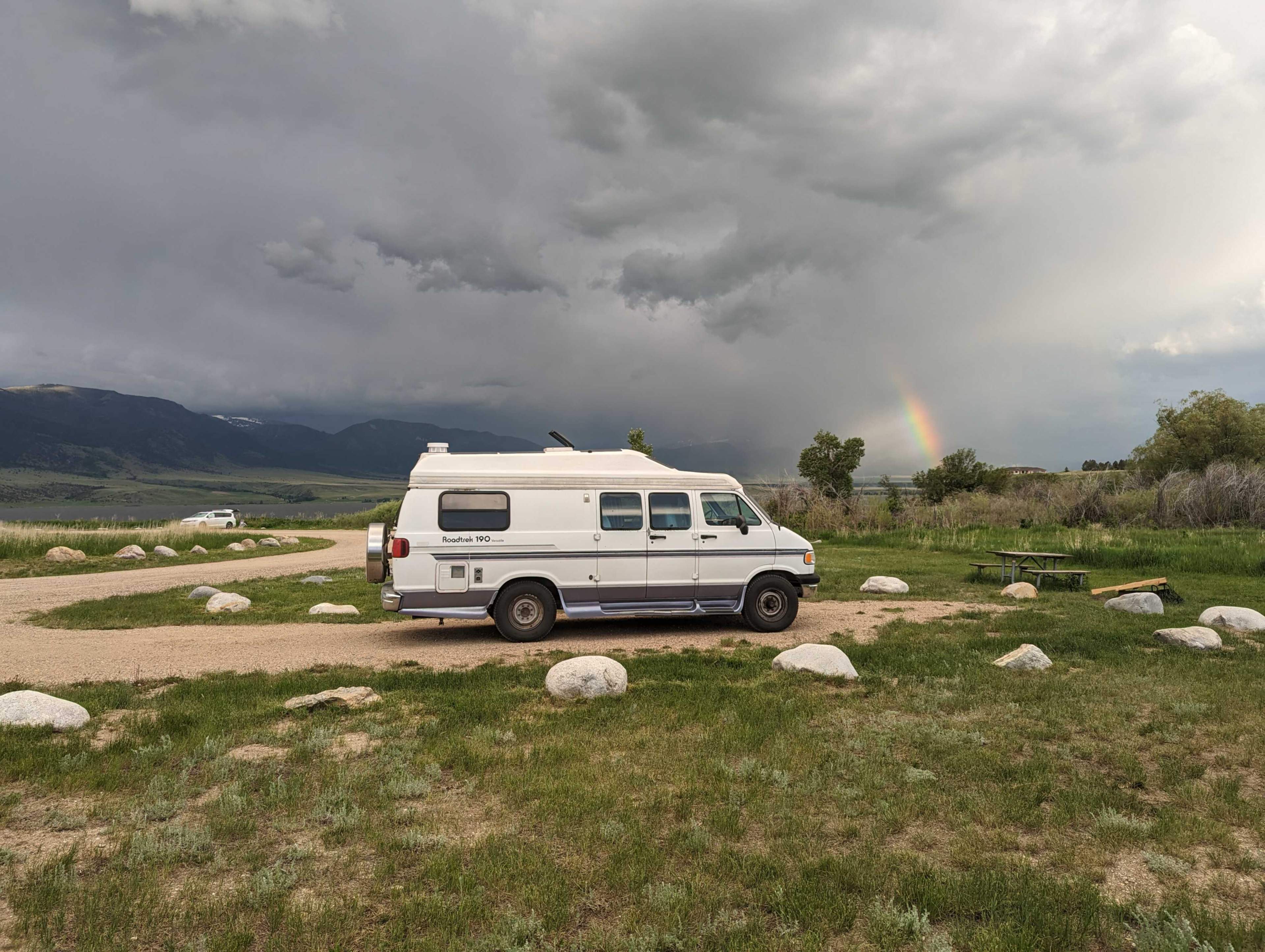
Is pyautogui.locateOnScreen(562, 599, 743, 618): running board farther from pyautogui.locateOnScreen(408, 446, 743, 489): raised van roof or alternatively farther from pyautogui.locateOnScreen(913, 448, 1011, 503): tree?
pyautogui.locateOnScreen(913, 448, 1011, 503): tree

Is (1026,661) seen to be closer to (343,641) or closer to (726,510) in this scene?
(726,510)

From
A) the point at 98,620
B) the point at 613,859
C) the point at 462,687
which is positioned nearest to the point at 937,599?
the point at 462,687

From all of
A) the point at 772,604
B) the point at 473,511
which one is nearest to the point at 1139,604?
the point at 772,604

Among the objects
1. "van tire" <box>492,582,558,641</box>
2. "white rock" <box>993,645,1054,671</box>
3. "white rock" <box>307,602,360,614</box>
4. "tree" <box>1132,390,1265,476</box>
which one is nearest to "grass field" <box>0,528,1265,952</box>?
"white rock" <box>993,645,1054,671</box>

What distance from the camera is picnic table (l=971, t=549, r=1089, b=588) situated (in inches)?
684

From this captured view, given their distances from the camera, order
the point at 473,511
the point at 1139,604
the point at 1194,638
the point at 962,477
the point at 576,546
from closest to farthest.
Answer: the point at 1194,638
the point at 473,511
the point at 576,546
the point at 1139,604
the point at 962,477

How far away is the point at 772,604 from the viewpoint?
12.6 m

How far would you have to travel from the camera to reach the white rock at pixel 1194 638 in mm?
10211

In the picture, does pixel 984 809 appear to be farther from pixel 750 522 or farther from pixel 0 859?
pixel 750 522

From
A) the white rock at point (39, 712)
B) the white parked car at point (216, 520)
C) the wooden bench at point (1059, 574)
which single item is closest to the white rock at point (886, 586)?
the wooden bench at point (1059, 574)

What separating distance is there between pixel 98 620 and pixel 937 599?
17.1 metres

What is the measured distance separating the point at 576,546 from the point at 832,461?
4962 cm

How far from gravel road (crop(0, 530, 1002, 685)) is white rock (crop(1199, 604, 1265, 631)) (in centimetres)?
340

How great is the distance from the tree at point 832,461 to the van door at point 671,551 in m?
46.4
